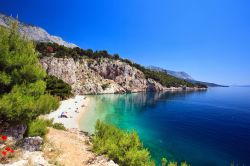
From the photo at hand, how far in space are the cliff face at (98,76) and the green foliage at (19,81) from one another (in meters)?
79.5

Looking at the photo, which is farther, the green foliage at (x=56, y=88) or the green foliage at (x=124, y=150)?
the green foliage at (x=56, y=88)

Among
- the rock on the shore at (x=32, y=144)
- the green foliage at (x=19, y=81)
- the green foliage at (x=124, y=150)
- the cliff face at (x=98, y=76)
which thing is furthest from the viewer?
the cliff face at (x=98, y=76)


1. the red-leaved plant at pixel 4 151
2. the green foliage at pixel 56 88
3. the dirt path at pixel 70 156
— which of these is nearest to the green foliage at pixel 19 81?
the red-leaved plant at pixel 4 151

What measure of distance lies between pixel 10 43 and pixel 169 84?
155m

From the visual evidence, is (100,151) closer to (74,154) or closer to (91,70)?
(74,154)

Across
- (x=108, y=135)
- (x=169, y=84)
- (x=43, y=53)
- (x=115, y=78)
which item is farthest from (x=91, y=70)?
(x=108, y=135)

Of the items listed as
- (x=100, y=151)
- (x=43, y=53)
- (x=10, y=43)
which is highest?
(x=43, y=53)

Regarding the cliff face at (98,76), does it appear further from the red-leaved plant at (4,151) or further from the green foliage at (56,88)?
the red-leaved plant at (4,151)

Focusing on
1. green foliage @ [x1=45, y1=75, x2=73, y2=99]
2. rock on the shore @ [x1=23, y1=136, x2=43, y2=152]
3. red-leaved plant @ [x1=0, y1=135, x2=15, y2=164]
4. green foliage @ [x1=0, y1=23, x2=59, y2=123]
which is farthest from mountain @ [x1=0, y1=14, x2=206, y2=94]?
red-leaved plant @ [x1=0, y1=135, x2=15, y2=164]

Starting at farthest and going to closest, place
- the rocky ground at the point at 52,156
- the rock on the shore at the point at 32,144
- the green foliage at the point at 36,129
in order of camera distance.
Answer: the green foliage at the point at 36,129, the rock on the shore at the point at 32,144, the rocky ground at the point at 52,156

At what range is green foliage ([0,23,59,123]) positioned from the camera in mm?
10258

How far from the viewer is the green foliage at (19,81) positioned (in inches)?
404

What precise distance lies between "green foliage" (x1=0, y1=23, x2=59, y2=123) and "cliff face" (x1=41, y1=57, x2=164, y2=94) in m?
79.5

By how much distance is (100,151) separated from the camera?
14.0 meters
